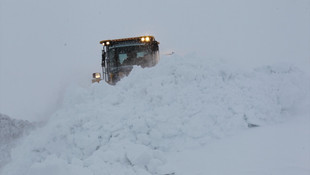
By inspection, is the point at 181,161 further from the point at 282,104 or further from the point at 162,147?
the point at 282,104

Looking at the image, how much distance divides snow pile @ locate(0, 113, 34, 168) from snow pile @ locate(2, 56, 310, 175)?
1440 mm

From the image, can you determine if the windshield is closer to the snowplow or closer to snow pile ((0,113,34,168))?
the snowplow

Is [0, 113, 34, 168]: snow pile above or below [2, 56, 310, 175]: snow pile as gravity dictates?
below

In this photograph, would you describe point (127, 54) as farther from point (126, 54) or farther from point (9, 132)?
point (9, 132)

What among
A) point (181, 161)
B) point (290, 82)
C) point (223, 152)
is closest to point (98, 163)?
point (181, 161)

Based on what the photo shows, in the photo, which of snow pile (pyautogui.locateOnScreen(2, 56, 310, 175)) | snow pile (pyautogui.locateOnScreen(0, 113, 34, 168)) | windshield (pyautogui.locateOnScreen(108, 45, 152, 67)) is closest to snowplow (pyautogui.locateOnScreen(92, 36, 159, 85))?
windshield (pyautogui.locateOnScreen(108, 45, 152, 67))

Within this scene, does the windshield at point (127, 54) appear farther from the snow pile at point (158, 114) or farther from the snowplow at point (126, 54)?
the snow pile at point (158, 114)

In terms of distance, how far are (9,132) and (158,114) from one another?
4365 mm

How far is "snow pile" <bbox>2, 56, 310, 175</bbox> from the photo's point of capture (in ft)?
12.2

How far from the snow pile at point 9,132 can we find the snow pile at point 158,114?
1.44 metres

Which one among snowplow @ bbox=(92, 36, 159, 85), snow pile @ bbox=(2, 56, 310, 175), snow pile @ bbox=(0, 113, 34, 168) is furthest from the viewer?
snowplow @ bbox=(92, 36, 159, 85)

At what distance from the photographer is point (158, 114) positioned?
14.7 ft

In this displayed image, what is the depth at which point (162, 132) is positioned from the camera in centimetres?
423

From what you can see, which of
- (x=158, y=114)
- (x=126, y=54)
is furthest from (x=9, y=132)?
(x=158, y=114)
